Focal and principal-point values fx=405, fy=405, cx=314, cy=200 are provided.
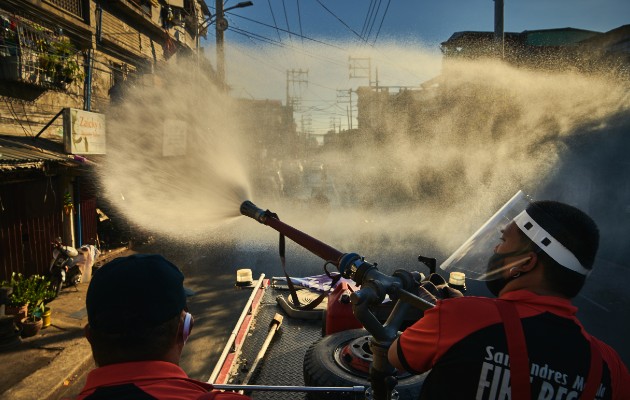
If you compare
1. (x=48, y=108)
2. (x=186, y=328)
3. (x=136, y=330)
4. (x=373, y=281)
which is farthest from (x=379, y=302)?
(x=48, y=108)

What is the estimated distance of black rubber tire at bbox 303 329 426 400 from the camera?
108 inches

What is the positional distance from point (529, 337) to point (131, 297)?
1.37 m

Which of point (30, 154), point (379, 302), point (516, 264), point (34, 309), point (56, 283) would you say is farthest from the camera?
point (56, 283)

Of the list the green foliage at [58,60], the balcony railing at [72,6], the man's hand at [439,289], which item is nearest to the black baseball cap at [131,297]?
the man's hand at [439,289]

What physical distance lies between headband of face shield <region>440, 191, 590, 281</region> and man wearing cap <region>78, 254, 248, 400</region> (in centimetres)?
133

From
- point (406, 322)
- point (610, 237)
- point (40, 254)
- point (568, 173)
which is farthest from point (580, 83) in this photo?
point (40, 254)

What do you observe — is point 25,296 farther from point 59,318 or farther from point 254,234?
point 254,234

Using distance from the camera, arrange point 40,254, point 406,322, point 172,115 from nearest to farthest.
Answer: point 406,322 < point 40,254 < point 172,115

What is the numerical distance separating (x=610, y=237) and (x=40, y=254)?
18869 millimetres

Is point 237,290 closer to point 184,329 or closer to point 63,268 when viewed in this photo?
point 63,268

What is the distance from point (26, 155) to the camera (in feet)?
28.7

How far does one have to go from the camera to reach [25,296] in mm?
8203

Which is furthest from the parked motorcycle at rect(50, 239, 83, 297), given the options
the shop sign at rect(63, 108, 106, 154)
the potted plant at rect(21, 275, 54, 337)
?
the shop sign at rect(63, 108, 106, 154)

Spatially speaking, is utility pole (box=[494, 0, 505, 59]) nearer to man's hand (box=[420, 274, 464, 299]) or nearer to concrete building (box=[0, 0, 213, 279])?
man's hand (box=[420, 274, 464, 299])
